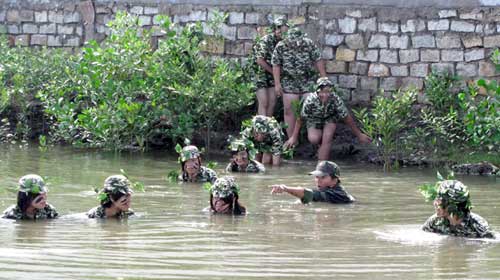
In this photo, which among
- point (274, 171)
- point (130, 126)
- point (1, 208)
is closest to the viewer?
point (1, 208)

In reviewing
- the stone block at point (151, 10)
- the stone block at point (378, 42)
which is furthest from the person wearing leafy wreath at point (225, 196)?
the stone block at point (151, 10)

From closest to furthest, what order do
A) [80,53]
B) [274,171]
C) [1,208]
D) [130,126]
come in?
[1,208]
[274,171]
[130,126]
[80,53]

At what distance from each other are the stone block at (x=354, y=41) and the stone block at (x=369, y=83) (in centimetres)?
50

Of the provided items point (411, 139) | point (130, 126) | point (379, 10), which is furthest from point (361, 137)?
point (130, 126)

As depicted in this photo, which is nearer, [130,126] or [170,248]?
[170,248]

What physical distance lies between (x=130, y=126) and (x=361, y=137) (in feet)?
11.4

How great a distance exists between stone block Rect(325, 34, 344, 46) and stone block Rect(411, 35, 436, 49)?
3.95 ft

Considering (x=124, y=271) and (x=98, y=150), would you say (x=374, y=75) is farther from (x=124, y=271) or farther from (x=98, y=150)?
(x=124, y=271)

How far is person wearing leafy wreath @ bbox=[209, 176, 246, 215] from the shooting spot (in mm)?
13930

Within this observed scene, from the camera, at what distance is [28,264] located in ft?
35.3

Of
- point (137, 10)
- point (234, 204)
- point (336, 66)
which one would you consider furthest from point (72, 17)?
point (234, 204)

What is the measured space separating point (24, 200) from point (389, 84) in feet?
26.8

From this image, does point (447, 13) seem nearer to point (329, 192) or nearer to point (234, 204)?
point (329, 192)

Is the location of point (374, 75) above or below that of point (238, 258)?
above
